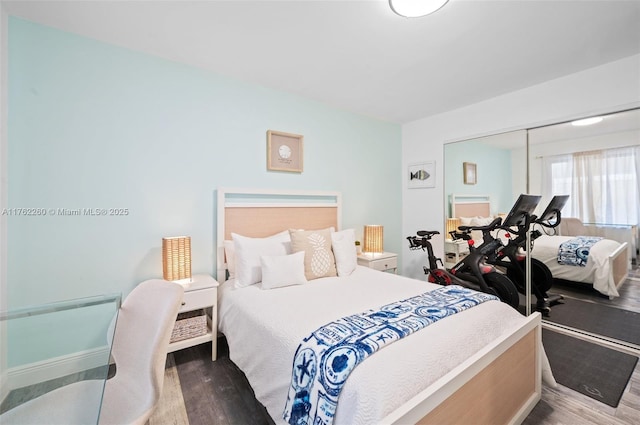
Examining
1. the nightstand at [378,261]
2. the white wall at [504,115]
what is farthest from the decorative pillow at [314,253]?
the white wall at [504,115]

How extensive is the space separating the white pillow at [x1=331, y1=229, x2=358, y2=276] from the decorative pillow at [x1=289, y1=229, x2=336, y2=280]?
6 cm

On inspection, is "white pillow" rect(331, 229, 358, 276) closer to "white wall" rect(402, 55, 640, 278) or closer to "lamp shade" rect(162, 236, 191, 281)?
"lamp shade" rect(162, 236, 191, 281)

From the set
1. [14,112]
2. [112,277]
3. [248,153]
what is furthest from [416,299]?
[14,112]

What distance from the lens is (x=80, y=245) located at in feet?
Answer: 6.66

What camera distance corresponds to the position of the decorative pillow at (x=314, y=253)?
97.7 inches

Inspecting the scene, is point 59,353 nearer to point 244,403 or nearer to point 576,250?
point 244,403

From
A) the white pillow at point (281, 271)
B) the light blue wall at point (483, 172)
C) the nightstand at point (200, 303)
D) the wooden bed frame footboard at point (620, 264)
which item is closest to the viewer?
the nightstand at point (200, 303)

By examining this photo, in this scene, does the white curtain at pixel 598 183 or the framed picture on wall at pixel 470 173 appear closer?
the white curtain at pixel 598 183

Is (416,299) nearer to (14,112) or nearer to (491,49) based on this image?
(491,49)

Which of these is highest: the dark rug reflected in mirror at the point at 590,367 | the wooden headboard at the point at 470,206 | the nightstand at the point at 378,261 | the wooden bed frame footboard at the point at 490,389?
the wooden headboard at the point at 470,206

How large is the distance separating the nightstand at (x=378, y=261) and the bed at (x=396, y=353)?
616mm

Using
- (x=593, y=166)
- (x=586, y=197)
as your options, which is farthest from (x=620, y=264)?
(x=593, y=166)

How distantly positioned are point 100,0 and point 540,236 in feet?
13.5

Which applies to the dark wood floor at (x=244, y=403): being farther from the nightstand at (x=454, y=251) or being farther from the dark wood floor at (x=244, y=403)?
the nightstand at (x=454, y=251)
